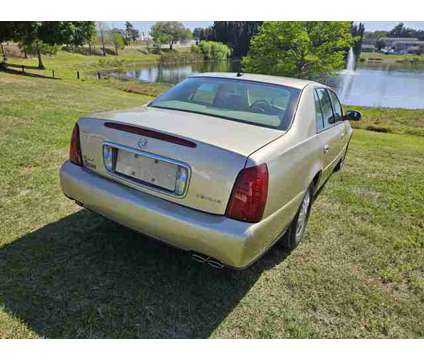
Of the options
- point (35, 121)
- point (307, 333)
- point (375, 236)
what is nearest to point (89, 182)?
point (307, 333)

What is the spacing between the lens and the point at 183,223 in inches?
84.6

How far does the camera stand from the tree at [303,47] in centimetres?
2838

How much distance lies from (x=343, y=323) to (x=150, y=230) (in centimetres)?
157

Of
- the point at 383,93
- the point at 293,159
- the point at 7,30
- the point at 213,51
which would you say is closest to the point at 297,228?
the point at 293,159

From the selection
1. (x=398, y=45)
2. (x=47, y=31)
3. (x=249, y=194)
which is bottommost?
(x=249, y=194)

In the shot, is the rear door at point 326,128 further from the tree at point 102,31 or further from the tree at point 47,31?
the tree at point 102,31

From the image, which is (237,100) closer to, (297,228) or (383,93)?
(297,228)

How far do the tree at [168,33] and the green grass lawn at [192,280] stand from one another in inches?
3863

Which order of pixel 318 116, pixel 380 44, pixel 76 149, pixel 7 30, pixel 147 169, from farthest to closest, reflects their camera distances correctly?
1. pixel 380 44
2. pixel 7 30
3. pixel 318 116
4. pixel 76 149
5. pixel 147 169

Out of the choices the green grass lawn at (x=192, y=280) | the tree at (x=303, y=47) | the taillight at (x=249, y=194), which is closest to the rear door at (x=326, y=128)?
the green grass lawn at (x=192, y=280)

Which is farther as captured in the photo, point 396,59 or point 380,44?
point 380,44

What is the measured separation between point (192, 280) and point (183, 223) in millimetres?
746

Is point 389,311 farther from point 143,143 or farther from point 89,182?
point 89,182

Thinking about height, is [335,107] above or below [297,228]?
above
